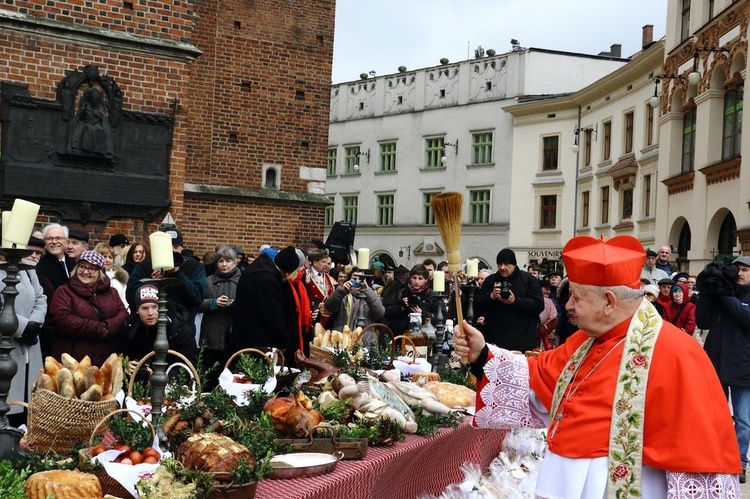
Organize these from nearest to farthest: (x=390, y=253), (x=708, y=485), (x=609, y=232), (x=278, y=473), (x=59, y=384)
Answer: (x=708, y=485) → (x=278, y=473) → (x=59, y=384) → (x=609, y=232) → (x=390, y=253)

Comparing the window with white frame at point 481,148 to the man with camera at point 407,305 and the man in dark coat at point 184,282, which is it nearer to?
the man with camera at point 407,305

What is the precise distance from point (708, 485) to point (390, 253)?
140ft

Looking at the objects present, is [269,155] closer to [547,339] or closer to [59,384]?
[547,339]

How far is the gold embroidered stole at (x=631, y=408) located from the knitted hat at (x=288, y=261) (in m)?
4.22

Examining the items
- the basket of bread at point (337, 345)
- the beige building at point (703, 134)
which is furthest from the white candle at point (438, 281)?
the beige building at point (703, 134)

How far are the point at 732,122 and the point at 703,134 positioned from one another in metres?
1.26

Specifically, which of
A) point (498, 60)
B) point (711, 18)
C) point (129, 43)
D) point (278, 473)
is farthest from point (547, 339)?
point (498, 60)

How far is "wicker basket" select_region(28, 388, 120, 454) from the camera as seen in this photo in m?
4.00

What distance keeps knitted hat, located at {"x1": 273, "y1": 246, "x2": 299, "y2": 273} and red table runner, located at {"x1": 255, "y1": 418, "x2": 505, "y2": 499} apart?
217 centimetres

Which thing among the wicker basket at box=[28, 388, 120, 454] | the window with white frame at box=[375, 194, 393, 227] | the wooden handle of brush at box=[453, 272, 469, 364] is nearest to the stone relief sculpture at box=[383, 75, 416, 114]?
the window with white frame at box=[375, 194, 393, 227]

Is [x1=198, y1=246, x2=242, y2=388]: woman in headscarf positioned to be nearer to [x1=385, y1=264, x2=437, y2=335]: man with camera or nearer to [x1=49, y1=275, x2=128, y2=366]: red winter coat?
[x1=49, y1=275, x2=128, y2=366]: red winter coat

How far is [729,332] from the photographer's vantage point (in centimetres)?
811

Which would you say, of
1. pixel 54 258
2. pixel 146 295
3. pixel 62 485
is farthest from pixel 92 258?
pixel 62 485

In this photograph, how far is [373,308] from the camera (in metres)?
9.49
